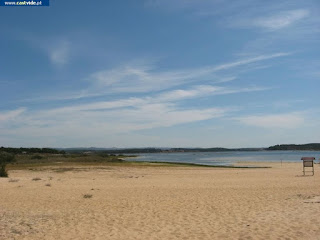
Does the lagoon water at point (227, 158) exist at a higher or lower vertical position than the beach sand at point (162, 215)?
lower

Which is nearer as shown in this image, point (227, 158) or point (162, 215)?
point (162, 215)

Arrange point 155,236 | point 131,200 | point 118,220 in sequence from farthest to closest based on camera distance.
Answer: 1. point 131,200
2. point 118,220
3. point 155,236

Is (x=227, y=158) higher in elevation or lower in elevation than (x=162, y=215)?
lower

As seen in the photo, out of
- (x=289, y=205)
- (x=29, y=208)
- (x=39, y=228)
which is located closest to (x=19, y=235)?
(x=39, y=228)

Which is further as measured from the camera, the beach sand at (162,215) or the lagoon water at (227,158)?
the lagoon water at (227,158)

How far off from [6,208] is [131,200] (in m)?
4.97

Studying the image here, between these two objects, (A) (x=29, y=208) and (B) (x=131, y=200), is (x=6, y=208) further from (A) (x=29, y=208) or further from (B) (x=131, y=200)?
(B) (x=131, y=200)

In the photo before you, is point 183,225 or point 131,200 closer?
point 183,225

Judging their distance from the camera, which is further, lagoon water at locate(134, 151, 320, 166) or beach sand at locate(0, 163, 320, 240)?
lagoon water at locate(134, 151, 320, 166)

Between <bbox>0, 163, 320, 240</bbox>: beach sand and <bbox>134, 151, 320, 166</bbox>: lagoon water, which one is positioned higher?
<bbox>0, 163, 320, 240</bbox>: beach sand

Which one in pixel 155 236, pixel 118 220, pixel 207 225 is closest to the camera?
pixel 155 236

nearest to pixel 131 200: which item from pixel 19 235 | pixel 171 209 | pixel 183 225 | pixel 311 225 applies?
pixel 171 209

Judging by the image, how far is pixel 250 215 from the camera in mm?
11609

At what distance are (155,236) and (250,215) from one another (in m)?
3.80
